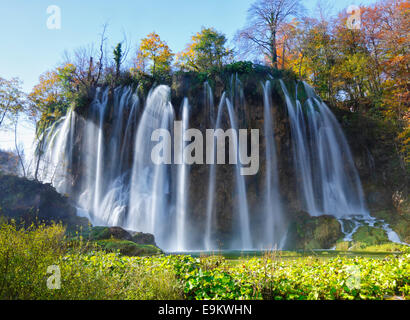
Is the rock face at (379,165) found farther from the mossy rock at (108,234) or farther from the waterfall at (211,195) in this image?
the mossy rock at (108,234)

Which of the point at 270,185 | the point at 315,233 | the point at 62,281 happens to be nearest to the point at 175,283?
the point at 62,281

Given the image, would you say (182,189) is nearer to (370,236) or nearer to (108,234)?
(108,234)

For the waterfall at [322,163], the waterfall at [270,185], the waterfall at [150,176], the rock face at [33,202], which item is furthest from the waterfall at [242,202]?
the rock face at [33,202]

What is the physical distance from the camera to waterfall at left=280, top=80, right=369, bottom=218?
1825 centimetres

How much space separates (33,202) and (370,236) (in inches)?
746

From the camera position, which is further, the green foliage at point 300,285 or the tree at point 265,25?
the tree at point 265,25

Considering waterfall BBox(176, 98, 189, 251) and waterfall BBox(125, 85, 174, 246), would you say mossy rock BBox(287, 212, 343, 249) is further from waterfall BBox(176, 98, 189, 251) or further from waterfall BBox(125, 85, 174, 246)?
waterfall BBox(125, 85, 174, 246)

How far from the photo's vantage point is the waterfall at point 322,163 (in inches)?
719

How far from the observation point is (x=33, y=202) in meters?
15.2

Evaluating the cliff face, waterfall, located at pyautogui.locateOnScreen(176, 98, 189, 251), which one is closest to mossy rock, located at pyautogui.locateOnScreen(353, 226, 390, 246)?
the cliff face

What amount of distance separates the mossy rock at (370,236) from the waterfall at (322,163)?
4.70 metres

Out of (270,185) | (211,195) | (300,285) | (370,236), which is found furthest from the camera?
(270,185)

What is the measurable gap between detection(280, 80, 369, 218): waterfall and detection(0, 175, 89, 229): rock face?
15312 millimetres

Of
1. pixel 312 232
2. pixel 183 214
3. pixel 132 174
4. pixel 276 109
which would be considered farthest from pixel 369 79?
pixel 132 174
